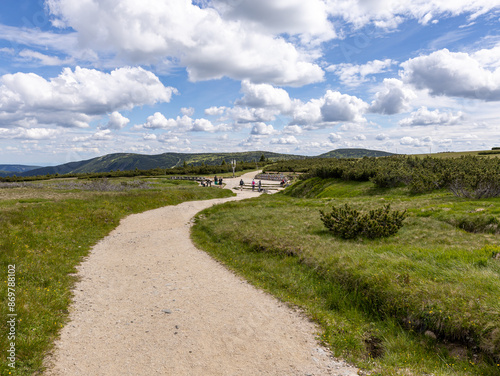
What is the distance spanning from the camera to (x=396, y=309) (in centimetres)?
692

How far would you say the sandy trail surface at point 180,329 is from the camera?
5.37m

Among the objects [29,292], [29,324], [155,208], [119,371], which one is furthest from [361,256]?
[155,208]

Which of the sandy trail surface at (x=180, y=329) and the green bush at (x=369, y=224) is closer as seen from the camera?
the sandy trail surface at (x=180, y=329)

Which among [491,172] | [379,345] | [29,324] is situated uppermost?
[491,172]

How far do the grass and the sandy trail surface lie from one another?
81 centimetres

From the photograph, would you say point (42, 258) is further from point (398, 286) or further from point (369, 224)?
point (369, 224)

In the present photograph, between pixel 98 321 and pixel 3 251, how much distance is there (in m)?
6.74

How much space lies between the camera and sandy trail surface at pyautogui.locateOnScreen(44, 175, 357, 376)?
5371 mm

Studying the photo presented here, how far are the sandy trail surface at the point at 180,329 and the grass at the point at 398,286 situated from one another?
813 mm

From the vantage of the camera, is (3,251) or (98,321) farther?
(3,251)

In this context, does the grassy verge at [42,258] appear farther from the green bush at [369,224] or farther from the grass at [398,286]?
the green bush at [369,224]

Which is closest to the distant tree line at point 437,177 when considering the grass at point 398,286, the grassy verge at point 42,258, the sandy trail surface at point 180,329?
the grass at point 398,286

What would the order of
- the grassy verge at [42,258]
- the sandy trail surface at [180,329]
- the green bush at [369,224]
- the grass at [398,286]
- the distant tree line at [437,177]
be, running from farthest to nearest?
the distant tree line at [437,177]
the green bush at [369,224]
the grassy verge at [42,258]
the grass at [398,286]
the sandy trail surface at [180,329]

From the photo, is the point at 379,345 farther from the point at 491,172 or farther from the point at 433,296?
the point at 491,172
